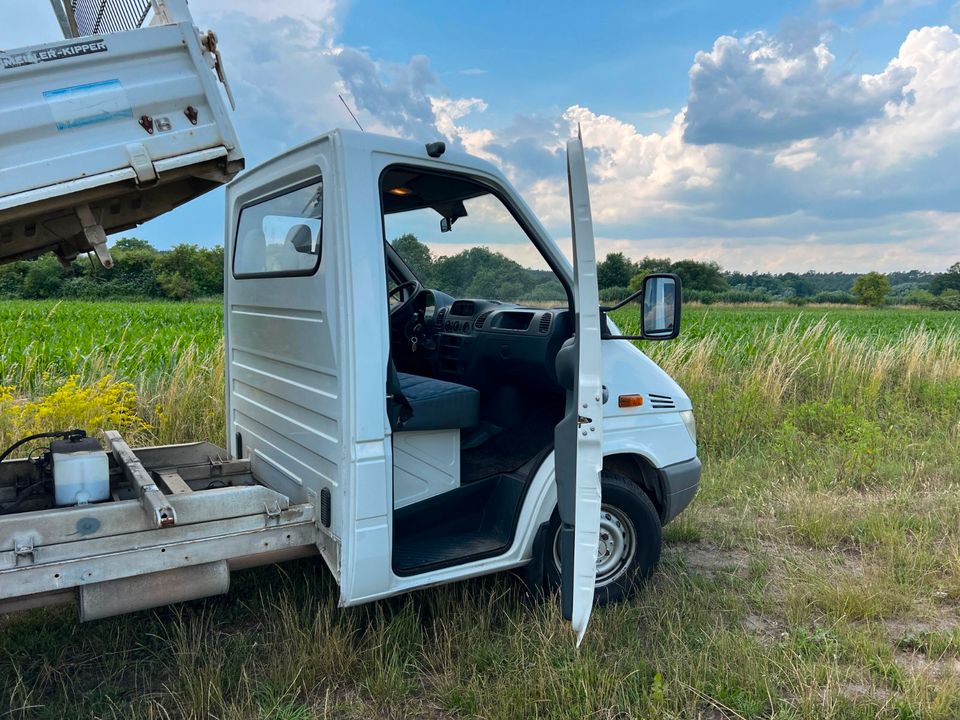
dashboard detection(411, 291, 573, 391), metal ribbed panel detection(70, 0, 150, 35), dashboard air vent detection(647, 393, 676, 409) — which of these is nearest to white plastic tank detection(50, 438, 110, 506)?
metal ribbed panel detection(70, 0, 150, 35)

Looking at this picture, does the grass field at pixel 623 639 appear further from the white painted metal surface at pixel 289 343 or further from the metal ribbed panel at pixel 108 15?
the metal ribbed panel at pixel 108 15

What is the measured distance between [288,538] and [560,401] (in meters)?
1.65

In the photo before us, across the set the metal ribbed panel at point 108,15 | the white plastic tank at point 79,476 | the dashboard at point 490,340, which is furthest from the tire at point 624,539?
the metal ribbed panel at point 108,15

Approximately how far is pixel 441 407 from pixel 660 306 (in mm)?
1126

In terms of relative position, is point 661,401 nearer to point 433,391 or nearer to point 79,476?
point 433,391

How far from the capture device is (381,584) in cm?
312

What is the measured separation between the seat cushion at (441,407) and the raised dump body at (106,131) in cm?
129

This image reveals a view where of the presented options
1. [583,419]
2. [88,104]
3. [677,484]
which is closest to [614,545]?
[677,484]

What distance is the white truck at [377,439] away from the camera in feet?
9.56

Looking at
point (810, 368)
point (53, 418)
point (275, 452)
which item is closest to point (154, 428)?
point (53, 418)

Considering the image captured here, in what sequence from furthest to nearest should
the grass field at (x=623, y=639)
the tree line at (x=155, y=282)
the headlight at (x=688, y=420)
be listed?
the tree line at (x=155, y=282)
the headlight at (x=688, y=420)
the grass field at (x=623, y=639)

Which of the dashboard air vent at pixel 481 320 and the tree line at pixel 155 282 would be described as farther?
the tree line at pixel 155 282

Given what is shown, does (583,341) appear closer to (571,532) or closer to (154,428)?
(571,532)

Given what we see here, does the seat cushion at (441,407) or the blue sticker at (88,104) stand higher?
the blue sticker at (88,104)
